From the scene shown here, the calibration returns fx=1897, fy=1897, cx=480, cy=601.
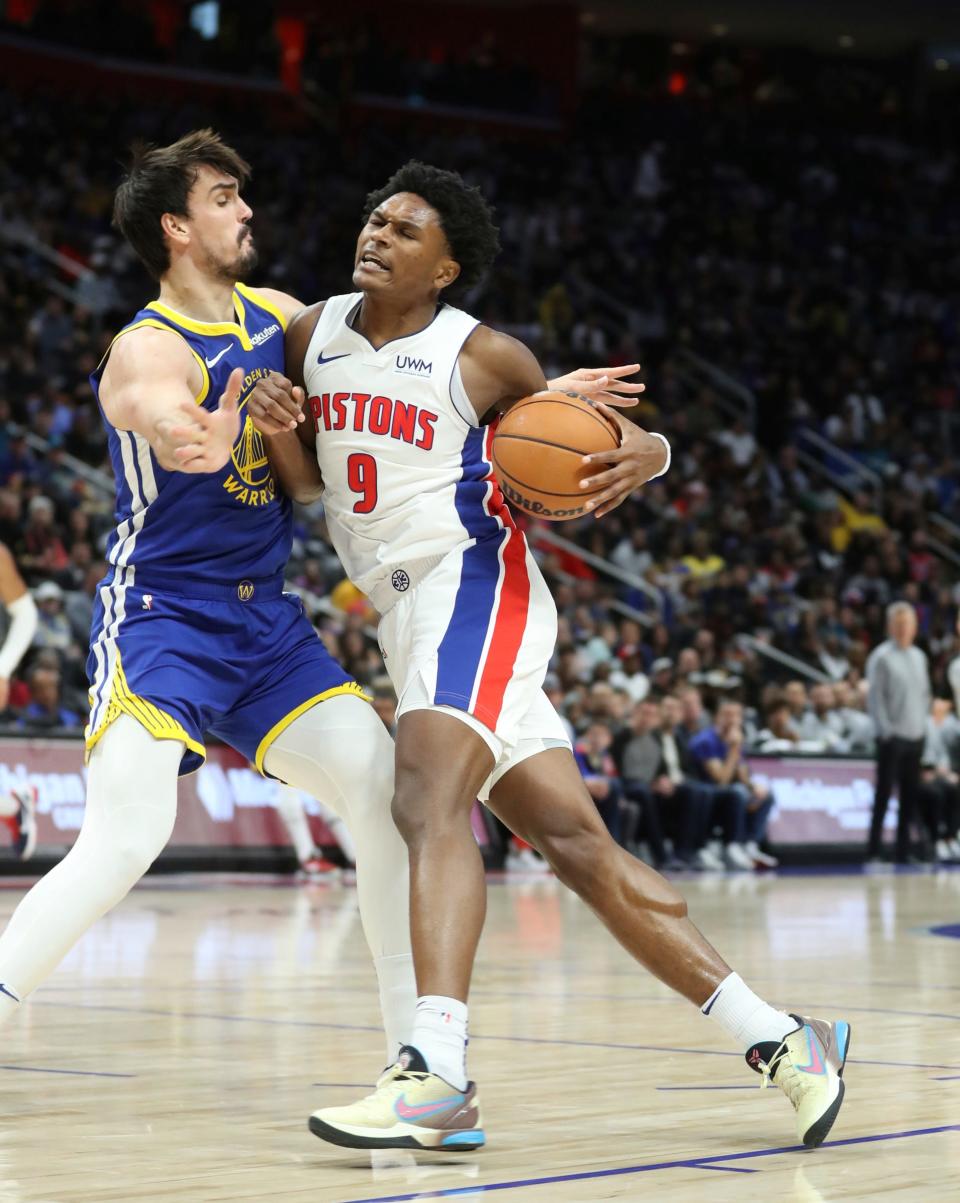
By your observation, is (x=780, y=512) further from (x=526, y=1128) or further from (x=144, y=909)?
(x=526, y=1128)

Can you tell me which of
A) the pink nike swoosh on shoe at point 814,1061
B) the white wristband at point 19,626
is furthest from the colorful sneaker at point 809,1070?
the white wristband at point 19,626

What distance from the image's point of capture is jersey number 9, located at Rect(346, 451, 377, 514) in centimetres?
423

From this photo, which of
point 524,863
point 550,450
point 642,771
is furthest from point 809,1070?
point 642,771

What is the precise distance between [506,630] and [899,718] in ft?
36.8

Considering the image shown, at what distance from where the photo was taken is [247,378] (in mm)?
4328

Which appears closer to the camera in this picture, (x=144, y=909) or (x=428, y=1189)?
(x=428, y=1189)

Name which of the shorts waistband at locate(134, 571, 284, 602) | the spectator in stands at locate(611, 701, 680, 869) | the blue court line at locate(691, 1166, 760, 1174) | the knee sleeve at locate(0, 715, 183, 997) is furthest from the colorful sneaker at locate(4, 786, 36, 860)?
the blue court line at locate(691, 1166, 760, 1174)

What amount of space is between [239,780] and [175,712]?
28.0ft

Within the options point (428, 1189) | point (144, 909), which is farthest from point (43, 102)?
point (428, 1189)

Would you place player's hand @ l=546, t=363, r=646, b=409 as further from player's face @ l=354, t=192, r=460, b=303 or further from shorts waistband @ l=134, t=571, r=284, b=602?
shorts waistband @ l=134, t=571, r=284, b=602

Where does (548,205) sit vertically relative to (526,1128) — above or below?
above

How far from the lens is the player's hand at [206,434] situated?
3.89 m

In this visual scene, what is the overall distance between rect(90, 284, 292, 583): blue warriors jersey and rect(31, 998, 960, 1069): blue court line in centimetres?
192

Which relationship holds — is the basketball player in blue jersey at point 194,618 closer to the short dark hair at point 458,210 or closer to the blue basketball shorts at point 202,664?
the blue basketball shorts at point 202,664
